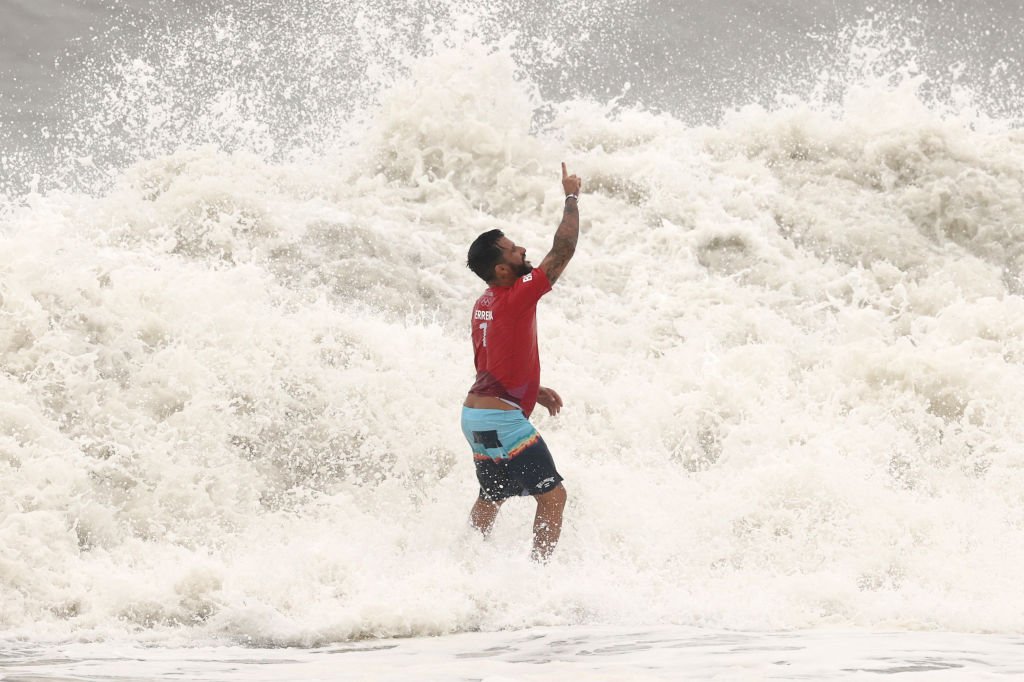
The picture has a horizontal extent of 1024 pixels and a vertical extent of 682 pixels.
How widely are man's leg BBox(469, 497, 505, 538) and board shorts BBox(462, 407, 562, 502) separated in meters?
0.21

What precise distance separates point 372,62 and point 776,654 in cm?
827

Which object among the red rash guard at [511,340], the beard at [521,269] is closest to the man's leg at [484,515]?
the red rash guard at [511,340]

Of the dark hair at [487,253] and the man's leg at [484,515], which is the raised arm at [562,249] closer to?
the dark hair at [487,253]

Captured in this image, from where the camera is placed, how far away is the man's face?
4.13 metres

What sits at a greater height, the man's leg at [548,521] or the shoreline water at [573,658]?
the man's leg at [548,521]

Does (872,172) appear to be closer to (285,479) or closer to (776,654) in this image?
(285,479)

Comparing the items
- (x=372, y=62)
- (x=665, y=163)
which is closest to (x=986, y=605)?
(x=665, y=163)

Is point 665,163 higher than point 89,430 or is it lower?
higher

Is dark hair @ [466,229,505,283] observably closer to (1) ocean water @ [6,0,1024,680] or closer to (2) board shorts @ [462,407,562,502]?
(2) board shorts @ [462,407,562,502]

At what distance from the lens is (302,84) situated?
10773 millimetres

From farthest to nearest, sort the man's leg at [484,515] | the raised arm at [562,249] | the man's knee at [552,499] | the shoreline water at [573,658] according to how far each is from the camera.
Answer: the man's leg at [484,515] < the man's knee at [552,499] < the raised arm at [562,249] < the shoreline water at [573,658]

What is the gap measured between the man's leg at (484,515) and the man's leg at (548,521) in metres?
0.23

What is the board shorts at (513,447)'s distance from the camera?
4156 mm

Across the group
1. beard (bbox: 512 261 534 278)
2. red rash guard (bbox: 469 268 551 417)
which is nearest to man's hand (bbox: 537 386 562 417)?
red rash guard (bbox: 469 268 551 417)
